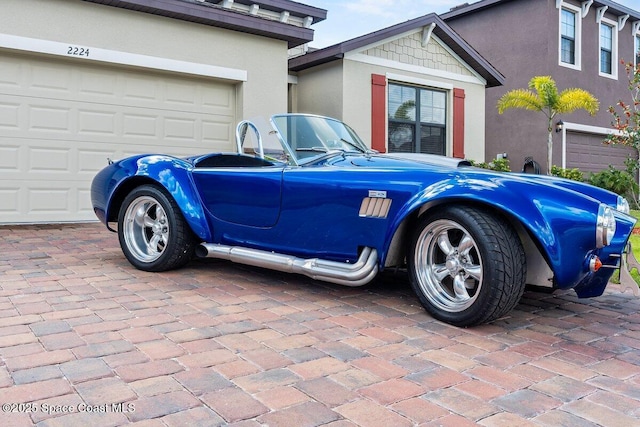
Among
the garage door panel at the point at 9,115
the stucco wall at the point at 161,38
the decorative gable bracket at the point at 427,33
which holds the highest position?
the decorative gable bracket at the point at 427,33

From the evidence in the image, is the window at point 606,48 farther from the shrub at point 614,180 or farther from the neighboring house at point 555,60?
the shrub at point 614,180

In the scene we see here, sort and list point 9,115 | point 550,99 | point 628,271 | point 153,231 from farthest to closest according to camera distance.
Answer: point 550,99, point 9,115, point 153,231, point 628,271

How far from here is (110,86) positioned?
774 centimetres

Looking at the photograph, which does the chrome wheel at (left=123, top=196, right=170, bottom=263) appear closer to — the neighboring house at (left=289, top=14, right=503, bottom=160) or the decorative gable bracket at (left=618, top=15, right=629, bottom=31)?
the neighboring house at (left=289, top=14, right=503, bottom=160)

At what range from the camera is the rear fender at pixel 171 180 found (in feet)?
13.1

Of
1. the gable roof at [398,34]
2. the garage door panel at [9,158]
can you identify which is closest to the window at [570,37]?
the gable roof at [398,34]

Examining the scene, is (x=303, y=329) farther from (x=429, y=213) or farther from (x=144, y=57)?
(x=144, y=57)

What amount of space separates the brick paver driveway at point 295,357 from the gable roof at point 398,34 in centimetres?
666

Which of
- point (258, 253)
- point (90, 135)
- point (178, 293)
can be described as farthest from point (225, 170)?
point (90, 135)

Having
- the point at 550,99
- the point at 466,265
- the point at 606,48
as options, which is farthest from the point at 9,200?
the point at 606,48

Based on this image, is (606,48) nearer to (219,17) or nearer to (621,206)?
(219,17)

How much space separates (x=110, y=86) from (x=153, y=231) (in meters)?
4.27

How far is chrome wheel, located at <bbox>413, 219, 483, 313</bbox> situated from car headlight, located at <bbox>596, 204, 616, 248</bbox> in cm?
57

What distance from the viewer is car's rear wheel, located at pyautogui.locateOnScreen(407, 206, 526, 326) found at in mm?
2695
